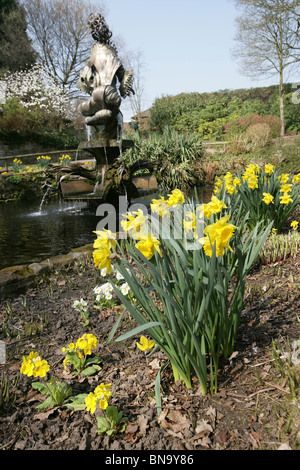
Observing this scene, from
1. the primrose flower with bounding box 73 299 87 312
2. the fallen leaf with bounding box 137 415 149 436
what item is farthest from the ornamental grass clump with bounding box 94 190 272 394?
the primrose flower with bounding box 73 299 87 312

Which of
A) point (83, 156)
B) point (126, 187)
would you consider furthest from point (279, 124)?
point (126, 187)

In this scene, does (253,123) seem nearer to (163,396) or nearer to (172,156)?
(172,156)

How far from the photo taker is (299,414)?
50.3 inches

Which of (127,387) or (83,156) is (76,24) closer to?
(83,156)

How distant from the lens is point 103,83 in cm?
776

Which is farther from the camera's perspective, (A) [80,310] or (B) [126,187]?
(B) [126,187]

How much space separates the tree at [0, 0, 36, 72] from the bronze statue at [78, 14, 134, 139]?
1768 centimetres

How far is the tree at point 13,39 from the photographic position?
73.0 feet

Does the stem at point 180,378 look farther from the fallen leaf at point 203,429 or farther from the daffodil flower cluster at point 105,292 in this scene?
the daffodil flower cluster at point 105,292

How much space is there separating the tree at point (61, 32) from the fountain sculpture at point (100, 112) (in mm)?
19256

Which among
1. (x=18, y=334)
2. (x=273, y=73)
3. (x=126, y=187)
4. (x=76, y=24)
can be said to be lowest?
(x=18, y=334)

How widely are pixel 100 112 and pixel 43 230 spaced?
3424 mm

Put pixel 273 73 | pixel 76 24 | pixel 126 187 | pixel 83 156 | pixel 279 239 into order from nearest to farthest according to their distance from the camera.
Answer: pixel 279 239, pixel 126 187, pixel 273 73, pixel 83 156, pixel 76 24

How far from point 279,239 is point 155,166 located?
457 cm
